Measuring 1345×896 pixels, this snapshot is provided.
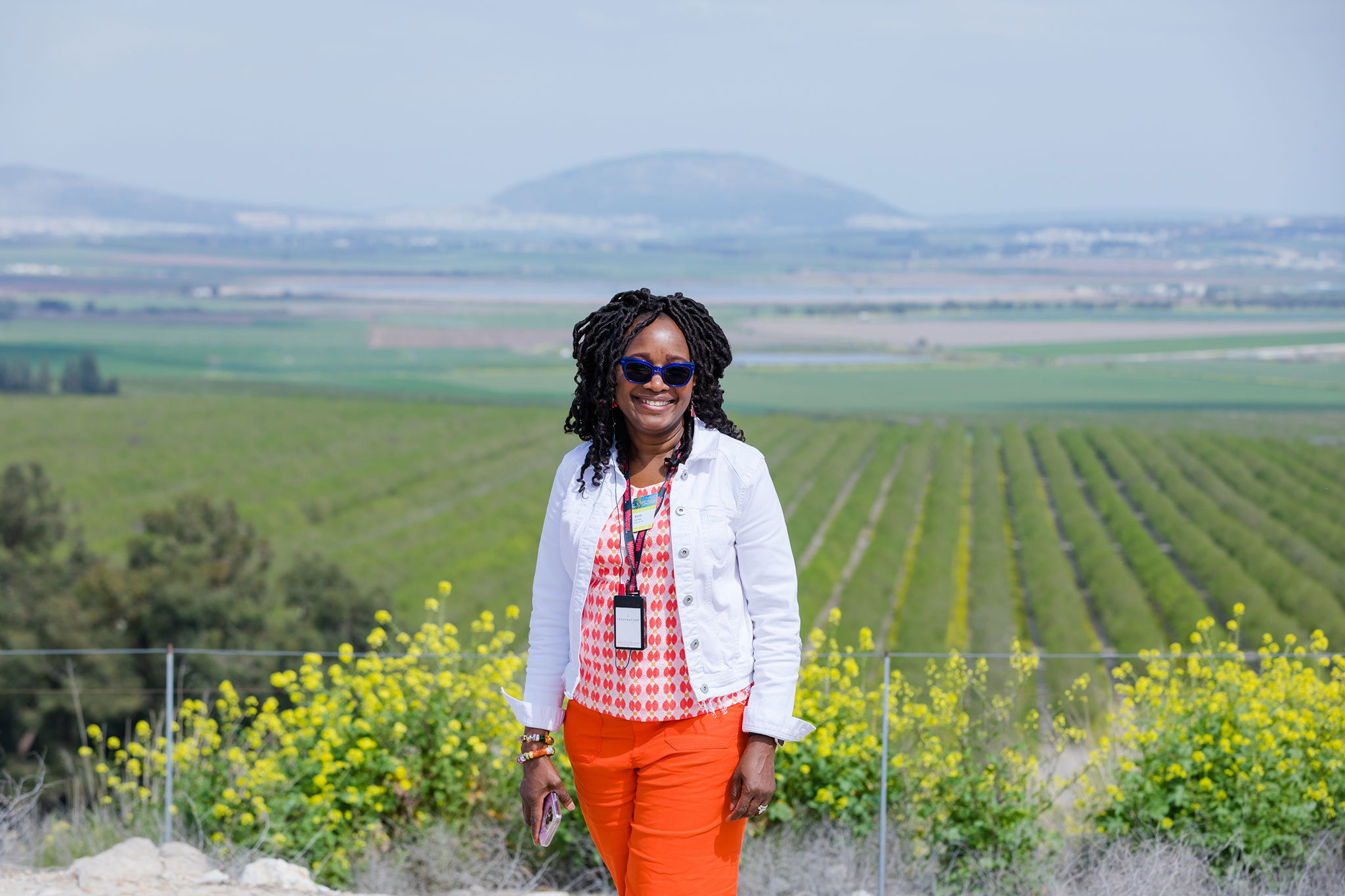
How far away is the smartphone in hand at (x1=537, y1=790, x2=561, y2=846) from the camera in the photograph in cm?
202

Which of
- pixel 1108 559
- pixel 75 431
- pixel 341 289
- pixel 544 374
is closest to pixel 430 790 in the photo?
pixel 1108 559

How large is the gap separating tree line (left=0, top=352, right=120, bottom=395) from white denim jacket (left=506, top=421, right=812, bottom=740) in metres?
77.4

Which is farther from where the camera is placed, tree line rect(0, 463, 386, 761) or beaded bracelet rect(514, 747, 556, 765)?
tree line rect(0, 463, 386, 761)

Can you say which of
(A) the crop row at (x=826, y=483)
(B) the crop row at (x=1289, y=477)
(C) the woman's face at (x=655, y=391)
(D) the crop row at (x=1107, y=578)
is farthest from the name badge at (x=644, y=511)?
(B) the crop row at (x=1289, y=477)

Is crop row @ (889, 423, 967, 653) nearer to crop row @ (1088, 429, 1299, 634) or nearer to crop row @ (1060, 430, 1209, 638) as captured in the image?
crop row @ (1060, 430, 1209, 638)

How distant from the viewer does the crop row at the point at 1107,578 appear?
918 inches

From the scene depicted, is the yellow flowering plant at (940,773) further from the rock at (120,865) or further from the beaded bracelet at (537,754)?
the rock at (120,865)

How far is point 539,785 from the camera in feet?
6.61

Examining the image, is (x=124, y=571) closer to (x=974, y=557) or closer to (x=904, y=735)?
(x=904, y=735)

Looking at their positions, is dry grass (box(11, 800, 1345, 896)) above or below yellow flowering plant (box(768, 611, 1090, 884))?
below

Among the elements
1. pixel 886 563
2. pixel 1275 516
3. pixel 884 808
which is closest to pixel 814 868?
pixel 884 808

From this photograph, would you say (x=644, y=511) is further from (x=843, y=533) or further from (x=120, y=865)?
(x=843, y=533)

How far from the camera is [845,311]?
133 metres

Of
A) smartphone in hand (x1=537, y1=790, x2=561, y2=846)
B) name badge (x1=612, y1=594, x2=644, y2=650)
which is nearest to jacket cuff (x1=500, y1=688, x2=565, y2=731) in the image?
smartphone in hand (x1=537, y1=790, x2=561, y2=846)
